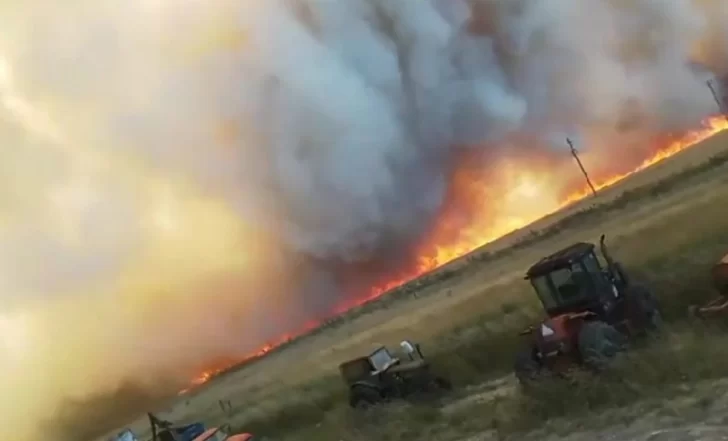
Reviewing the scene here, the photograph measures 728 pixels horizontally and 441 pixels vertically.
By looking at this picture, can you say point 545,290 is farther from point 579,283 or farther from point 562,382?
point 562,382

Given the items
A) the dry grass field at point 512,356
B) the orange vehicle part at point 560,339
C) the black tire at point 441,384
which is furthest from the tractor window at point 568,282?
the black tire at point 441,384

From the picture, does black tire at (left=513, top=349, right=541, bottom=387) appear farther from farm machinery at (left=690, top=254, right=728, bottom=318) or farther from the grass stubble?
farm machinery at (left=690, top=254, right=728, bottom=318)

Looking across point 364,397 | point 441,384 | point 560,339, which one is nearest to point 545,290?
point 560,339

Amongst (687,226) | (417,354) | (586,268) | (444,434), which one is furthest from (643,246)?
(444,434)

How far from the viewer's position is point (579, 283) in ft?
57.9

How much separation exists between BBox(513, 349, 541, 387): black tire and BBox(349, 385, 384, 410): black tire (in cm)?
612

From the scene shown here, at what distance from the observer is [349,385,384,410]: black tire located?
2309 centimetres

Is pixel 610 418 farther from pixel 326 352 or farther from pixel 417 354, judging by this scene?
pixel 326 352

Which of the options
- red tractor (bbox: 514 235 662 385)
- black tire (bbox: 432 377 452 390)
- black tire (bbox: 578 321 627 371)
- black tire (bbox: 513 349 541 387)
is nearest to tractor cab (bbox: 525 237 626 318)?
red tractor (bbox: 514 235 662 385)

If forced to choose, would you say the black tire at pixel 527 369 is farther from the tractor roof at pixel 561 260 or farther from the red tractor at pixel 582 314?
the tractor roof at pixel 561 260

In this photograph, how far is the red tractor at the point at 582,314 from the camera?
54.1 ft

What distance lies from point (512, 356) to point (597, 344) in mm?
5472

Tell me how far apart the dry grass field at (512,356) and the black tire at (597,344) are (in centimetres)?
51

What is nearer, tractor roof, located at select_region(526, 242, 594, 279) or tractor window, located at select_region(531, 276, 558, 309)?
tractor roof, located at select_region(526, 242, 594, 279)
